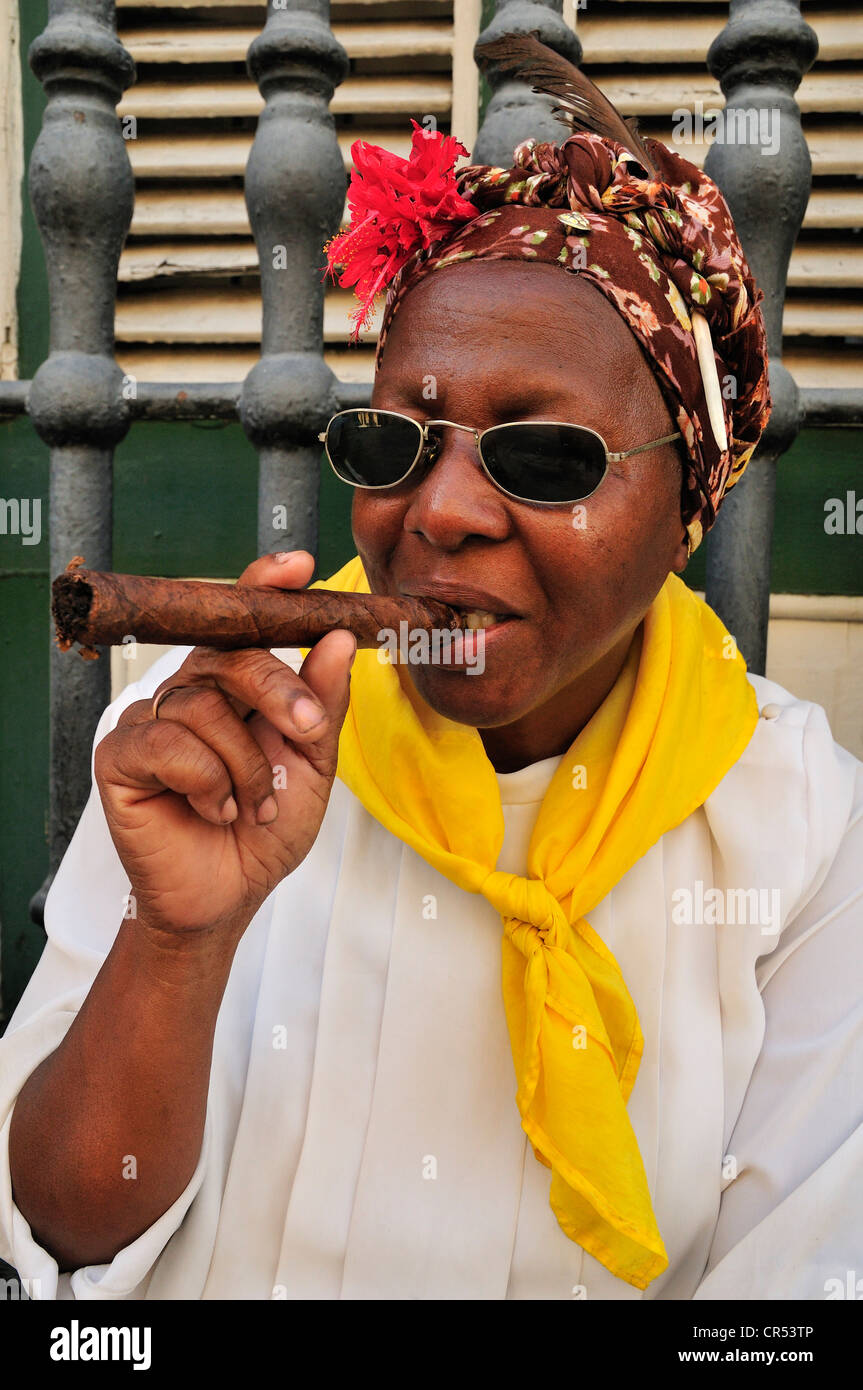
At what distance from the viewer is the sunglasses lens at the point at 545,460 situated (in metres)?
1.73

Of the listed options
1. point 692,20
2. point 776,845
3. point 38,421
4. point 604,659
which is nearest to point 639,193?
point 604,659

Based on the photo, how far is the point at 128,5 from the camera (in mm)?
3535

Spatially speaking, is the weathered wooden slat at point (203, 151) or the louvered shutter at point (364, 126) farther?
the weathered wooden slat at point (203, 151)

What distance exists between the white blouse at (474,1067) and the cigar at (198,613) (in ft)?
2.14

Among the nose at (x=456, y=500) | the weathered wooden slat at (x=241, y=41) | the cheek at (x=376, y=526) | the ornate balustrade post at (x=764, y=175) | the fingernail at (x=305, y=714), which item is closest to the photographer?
the fingernail at (x=305, y=714)

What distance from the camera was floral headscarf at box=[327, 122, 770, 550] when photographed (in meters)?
1.87

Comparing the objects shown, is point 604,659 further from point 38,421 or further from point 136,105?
point 136,105

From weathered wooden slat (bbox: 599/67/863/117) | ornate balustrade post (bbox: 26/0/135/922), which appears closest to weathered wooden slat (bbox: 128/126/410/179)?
weathered wooden slat (bbox: 599/67/863/117)

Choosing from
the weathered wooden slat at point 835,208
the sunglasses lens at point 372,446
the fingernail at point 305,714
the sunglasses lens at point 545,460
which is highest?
the weathered wooden slat at point 835,208

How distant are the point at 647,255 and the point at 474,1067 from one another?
130 centimetres

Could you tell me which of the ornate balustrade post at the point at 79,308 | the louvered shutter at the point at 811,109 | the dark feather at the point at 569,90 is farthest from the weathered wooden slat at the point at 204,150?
the dark feather at the point at 569,90

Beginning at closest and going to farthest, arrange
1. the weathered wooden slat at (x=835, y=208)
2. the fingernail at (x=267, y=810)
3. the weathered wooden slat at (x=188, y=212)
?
the fingernail at (x=267, y=810) < the weathered wooden slat at (x=835, y=208) < the weathered wooden slat at (x=188, y=212)

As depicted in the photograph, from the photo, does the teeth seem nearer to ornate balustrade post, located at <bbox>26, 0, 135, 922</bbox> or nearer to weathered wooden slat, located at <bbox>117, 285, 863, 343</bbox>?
ornate balustrade post, located at <bbox>26, 0, 135, 922</bbox>

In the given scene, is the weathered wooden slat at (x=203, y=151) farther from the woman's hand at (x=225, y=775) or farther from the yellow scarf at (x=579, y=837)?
the woman's hand at (x=225, y=775)
